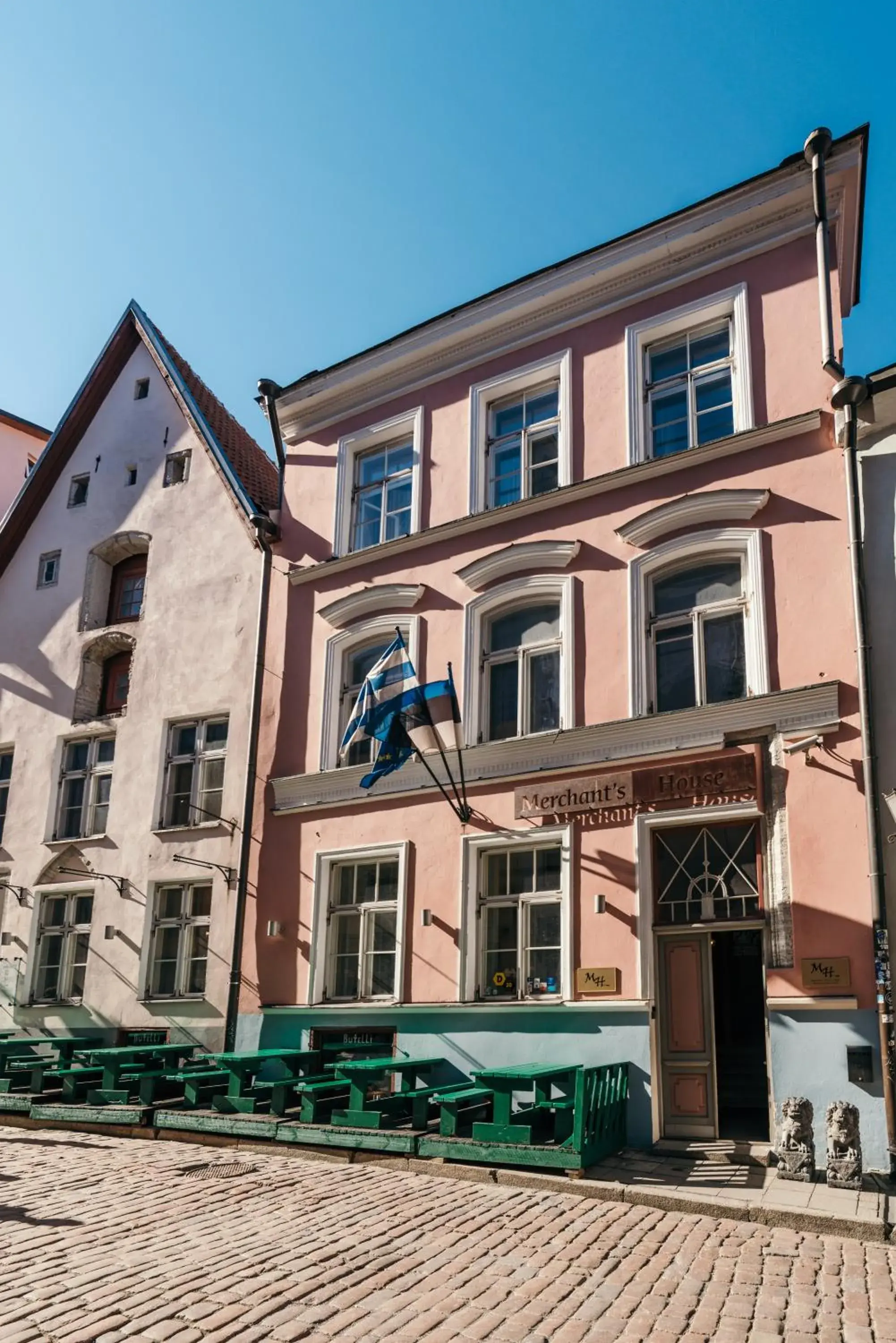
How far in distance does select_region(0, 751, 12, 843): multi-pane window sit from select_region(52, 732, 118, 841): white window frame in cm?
124

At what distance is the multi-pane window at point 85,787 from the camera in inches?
712

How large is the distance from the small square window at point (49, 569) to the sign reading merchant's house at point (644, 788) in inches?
443

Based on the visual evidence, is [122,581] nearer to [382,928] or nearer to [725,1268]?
[382,928]

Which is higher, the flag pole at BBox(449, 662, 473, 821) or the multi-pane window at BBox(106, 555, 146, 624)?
the multi-pane window at BBox(106, 555, 146, 624)

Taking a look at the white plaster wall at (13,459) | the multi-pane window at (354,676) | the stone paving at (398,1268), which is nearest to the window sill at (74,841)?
the multi-pane window at (354,676)

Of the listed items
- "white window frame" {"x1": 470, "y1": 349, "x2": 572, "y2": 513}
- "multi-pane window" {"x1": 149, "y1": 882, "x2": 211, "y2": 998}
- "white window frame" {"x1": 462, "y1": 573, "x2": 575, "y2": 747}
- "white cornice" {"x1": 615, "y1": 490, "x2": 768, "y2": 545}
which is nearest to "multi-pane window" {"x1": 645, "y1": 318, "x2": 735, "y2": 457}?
"white cornice" {"x1": 615, "y1": 490, "x2": 768, "y2": 545}

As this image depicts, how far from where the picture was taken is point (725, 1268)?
7.14 m

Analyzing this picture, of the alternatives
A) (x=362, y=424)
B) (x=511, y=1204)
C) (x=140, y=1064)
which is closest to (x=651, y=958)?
(x=511, y=1204)

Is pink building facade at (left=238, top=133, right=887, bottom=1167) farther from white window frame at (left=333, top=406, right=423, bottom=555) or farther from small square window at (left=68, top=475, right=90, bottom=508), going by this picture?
small square window at (left=68, top=475, right=90, bottom=508)

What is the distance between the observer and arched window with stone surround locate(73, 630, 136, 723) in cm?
1886

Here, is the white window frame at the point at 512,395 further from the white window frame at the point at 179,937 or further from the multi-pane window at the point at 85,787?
the multi-pane window at the point at 85,787

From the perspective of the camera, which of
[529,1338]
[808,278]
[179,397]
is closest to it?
[529,1338]

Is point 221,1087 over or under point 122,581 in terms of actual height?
under

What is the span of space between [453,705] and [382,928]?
127 inches
